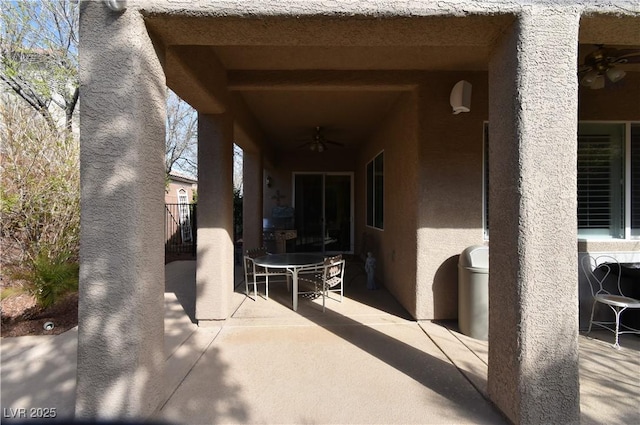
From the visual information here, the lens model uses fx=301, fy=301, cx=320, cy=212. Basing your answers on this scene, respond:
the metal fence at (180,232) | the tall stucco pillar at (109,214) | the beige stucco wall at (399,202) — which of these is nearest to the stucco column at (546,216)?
the beige stucco wall at (399,202)

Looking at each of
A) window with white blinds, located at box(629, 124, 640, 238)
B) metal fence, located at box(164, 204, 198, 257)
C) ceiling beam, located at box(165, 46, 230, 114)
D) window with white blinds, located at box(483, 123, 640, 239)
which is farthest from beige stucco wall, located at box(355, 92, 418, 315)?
metal fence, located at box(164, 204, 198, 257)

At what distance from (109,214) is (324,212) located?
7.38 m

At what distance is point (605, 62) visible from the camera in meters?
3.05

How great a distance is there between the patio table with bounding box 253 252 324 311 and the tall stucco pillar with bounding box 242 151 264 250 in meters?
1.55

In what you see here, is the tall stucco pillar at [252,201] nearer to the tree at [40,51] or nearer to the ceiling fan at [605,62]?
the tree at [40,51]

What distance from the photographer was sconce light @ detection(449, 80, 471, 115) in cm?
346

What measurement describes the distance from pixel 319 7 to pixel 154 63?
1.21 meters

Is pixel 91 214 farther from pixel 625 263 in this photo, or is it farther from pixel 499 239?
pixel 625 263

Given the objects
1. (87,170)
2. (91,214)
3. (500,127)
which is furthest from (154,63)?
(500,127)

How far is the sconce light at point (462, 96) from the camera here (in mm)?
3464

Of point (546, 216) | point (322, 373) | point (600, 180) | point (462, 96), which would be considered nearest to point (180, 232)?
point (322, 373)

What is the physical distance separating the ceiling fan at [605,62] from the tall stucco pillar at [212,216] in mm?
4107

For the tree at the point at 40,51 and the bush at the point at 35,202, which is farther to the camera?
the tree at the point at 40,51

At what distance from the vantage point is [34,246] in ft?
15.0
